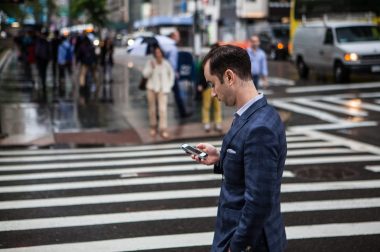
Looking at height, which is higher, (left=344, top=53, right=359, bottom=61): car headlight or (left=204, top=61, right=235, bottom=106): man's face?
(left=204, top=61, right=235, bottom=106): man's face

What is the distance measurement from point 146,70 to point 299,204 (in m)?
6.06

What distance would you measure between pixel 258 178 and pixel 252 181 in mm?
34

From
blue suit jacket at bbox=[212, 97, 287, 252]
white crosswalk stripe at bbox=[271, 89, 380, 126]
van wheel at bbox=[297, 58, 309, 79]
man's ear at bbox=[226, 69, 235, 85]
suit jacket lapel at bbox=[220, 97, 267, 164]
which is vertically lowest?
white crosswalk stripe at bbox=[271, 89, 380, 126]

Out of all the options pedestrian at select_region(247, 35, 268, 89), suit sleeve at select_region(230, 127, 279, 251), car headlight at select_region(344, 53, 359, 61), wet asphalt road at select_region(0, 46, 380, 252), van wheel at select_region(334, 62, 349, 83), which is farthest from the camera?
van wheel at select_region(334, 62, 349, 83)

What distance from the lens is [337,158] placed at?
10203 mm

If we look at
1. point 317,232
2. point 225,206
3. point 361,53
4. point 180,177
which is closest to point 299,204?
point 317,232

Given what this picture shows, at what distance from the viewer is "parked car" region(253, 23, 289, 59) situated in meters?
40.4

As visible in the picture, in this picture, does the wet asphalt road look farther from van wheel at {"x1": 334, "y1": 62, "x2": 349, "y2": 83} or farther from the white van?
van wheel at {"x1": 334, "y1": 62, "x2": 349, "y2": 83}

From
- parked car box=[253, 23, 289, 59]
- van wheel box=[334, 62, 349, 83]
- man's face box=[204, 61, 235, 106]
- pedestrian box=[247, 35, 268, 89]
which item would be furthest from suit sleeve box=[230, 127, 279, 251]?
parked car box=[253, 23, 289, 59]

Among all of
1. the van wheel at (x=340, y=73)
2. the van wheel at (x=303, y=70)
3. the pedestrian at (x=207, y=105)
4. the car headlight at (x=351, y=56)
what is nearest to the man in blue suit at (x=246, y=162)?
the pedestrian at (x=207, y=105)

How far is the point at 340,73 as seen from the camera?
2233 centimetres

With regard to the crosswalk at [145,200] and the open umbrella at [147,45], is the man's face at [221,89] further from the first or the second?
the open umbrella at [147,45]

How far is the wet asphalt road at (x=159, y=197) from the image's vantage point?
237 inches

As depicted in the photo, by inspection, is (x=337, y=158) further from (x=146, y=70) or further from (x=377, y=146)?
(x=146, y=70)
